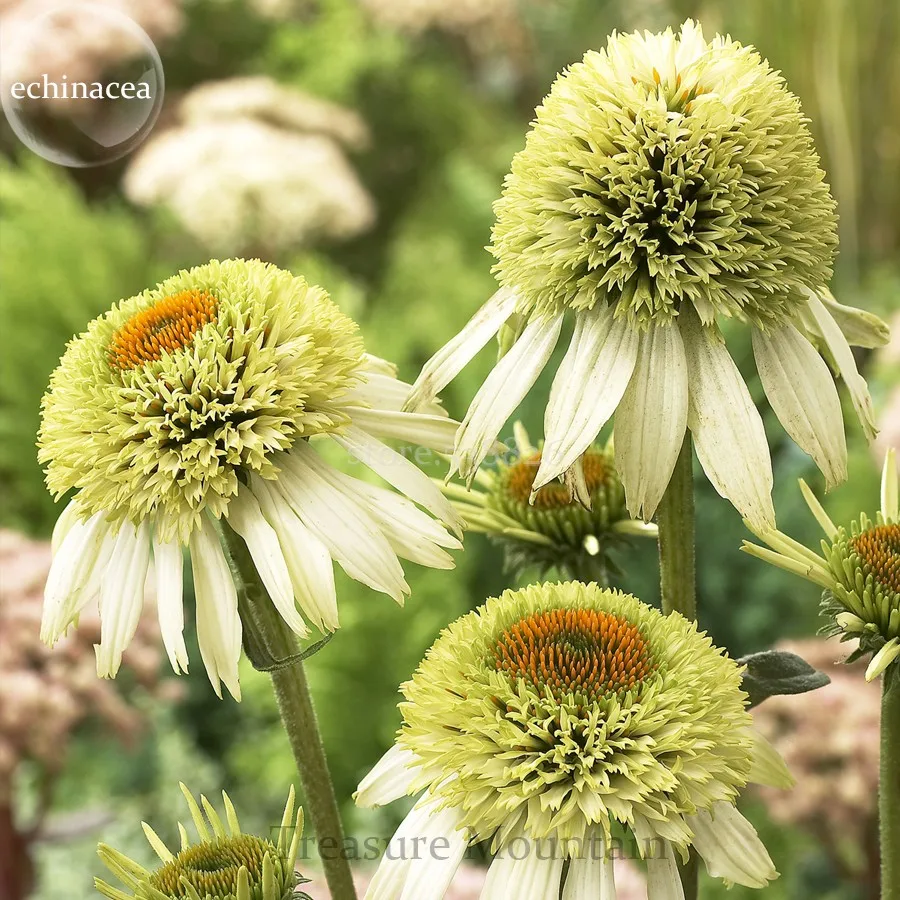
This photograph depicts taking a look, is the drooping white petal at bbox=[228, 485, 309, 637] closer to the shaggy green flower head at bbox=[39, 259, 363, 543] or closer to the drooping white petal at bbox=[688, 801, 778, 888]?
the shaggy green flower head at bbox=[39, 259, 363, 543]

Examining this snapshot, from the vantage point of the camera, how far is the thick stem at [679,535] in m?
0.32

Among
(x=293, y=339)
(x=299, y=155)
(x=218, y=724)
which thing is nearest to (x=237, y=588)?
(x=293, y=339)

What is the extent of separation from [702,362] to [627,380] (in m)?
0.02

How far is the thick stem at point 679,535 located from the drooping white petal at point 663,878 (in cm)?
7

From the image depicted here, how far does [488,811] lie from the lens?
279 mm

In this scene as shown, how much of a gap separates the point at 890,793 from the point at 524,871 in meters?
0.13

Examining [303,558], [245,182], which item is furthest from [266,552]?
[245,182]

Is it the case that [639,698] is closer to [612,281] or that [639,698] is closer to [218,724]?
[612,281]

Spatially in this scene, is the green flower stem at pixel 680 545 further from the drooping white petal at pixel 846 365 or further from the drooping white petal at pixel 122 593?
the drooping white petal at pixel 122 593

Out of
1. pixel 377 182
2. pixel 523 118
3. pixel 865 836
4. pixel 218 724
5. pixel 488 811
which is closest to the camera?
pixel 488 811

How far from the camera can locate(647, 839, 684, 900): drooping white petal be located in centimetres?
28

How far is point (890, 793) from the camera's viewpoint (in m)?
0.34

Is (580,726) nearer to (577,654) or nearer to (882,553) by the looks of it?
(577,654)

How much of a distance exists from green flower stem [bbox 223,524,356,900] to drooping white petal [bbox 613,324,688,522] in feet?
0.37
